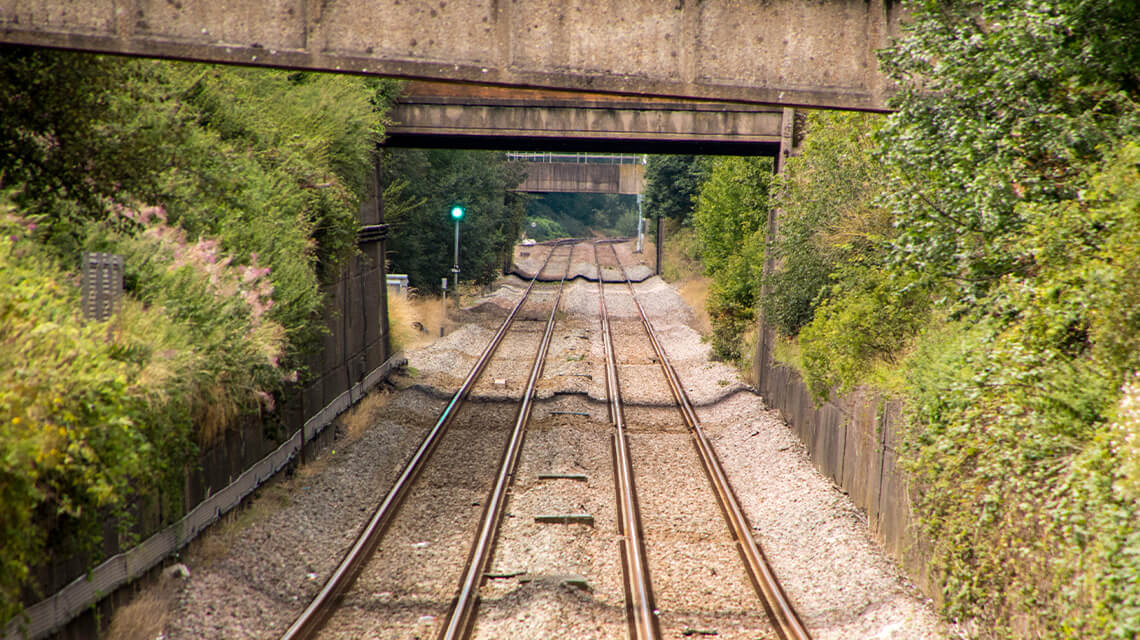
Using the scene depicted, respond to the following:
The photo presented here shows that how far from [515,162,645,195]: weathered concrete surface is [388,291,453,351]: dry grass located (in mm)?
31958

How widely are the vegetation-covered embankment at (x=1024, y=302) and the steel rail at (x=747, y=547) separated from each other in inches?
60.0

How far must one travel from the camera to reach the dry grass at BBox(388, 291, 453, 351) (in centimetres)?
2527

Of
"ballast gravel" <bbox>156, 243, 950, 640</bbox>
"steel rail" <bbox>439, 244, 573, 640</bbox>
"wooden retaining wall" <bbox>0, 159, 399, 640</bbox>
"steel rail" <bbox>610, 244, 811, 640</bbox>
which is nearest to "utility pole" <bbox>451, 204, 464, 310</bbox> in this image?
"wooden retaining wall" <bbox>0, 159, 399, 640</bbox>

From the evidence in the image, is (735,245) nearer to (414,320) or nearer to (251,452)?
(414,320)

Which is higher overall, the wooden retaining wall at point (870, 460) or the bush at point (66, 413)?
the bush at point (66, 413)

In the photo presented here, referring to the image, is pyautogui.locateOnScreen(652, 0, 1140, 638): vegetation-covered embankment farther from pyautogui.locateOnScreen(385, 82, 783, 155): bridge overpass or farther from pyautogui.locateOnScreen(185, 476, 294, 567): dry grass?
pyautogui.locateOnScreen(385, 82, 783, 155): bridge overpass

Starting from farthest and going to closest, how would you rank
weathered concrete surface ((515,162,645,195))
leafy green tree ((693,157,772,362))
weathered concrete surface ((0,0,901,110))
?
weathered concrete surface ((515,162,645,195)) → leafy green tree ((693,157,772,362)) → weathered concrete surface ((0,0,901,110))

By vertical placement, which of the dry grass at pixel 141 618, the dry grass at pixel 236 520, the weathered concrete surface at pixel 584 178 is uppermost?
the weathered concrete surface at pixel 584 178

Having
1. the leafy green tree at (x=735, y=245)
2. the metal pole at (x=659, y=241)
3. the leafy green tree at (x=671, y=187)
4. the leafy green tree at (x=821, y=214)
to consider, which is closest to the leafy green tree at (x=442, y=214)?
the leafy green tree at (x=735, y=245)

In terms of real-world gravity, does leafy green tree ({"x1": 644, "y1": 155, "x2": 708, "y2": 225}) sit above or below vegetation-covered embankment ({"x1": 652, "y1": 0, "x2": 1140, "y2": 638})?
above

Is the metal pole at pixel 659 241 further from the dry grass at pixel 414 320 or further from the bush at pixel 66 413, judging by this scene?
the bush at pixel 66 413

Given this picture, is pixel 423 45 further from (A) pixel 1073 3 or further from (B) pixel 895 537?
(B) pixel 895 537

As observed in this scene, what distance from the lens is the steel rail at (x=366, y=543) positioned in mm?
8664

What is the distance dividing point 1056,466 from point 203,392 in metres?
7.99
